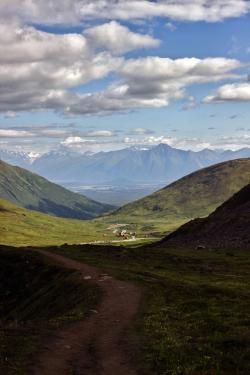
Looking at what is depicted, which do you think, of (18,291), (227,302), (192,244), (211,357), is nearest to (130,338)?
(211,357)

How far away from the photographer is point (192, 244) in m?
180

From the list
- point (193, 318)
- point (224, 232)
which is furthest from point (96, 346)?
point (224, 232)

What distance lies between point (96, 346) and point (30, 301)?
5124 centimetres

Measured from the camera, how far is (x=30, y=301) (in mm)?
93000

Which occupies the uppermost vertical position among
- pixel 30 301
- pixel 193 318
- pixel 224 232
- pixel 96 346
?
pixel 224 232

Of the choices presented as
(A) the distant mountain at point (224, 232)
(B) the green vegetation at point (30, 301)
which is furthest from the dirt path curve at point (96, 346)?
(A) the distant mountain at point (224, 232)

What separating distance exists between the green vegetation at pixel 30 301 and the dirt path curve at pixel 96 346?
159 cm

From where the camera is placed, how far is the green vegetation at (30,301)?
41.1m

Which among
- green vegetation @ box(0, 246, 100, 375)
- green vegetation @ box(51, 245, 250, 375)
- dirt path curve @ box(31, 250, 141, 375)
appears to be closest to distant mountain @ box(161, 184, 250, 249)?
green vegetation @ box(51, 245, 250, 375)

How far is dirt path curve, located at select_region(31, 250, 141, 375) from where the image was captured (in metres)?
37.2

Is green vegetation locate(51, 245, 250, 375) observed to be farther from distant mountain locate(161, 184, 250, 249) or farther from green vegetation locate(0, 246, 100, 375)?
distant mountain locate(161, 184, 250, 249)

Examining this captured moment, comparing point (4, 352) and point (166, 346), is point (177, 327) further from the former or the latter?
point (4, 352)

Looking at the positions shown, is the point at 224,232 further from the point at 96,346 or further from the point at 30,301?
the point at 96,346

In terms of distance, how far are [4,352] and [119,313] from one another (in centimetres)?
2270
